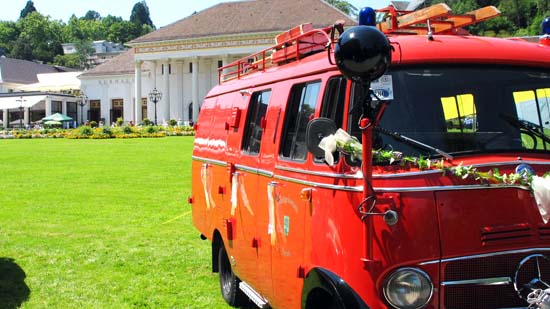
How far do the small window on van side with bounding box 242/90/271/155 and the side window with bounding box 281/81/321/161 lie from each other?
0.69 meters

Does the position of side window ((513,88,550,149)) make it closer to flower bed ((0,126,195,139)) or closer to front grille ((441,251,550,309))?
front grille ((441,251,550,309))

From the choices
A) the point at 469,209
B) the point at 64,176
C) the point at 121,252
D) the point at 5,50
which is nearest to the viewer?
the point at 469,209

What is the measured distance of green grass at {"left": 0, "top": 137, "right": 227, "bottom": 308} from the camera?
815 centimetres

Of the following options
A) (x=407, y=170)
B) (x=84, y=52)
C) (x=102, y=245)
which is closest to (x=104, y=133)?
(x=102, y=245)

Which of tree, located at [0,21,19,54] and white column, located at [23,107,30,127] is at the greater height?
tree, located at [0,21,19,54]

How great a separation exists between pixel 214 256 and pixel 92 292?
165 cm

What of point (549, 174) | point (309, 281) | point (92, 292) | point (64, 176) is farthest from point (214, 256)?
point (64, 176)

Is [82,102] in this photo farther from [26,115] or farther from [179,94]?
[179,94]

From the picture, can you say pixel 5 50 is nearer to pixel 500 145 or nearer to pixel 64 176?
pixel 64 176

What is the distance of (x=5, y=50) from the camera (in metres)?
181

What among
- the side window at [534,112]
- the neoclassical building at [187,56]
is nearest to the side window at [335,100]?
the side window at [534,112]

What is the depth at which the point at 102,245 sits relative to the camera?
36.9ft

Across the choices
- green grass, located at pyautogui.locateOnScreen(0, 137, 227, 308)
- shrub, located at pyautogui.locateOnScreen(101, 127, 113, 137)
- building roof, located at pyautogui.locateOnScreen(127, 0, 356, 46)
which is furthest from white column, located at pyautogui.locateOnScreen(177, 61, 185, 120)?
green grass, located at pyautogui.locateOnScreen(0, 137, 227, 308)

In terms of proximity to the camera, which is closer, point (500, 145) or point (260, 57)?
point (500, 145)
